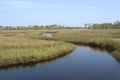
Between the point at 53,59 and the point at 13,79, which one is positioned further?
the point at 53,59

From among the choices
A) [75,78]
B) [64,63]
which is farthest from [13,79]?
[64,63]

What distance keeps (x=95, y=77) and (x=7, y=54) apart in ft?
36.4

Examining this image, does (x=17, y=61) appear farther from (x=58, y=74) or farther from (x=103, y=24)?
(x=103, y=24)

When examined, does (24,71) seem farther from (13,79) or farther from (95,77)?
Result: (95,77)

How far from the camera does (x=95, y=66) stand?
23984mm

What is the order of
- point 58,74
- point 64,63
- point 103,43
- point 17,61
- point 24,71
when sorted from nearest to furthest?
point 58,74, point 24,71, point 17,61, point 64,63, point 103,43

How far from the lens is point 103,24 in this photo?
167m

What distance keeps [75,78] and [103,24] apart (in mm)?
152840

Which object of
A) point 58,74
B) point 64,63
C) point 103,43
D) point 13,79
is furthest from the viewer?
point 103,43

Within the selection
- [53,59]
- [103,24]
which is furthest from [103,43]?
[103,24]

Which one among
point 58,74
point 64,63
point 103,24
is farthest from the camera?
point 103,24

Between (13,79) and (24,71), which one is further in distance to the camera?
(24,71)

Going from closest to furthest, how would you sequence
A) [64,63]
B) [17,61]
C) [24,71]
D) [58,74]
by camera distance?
[58,74]
[24,71]
[17,61]
[64,63]

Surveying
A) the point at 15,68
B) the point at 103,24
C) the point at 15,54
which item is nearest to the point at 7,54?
the point at 15,54
